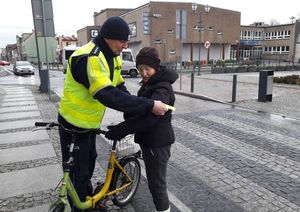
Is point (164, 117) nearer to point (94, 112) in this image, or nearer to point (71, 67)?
point (94, 112)

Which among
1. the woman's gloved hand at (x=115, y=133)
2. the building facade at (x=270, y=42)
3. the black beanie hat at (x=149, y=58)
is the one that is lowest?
the woman's gloved hand at (x=115, y=133)

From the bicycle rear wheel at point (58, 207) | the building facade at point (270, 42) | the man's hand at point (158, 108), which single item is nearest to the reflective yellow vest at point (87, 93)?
the man's hand at point (158, 108)

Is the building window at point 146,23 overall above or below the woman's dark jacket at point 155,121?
above

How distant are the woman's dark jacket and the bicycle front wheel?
67 cm

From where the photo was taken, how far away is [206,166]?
15.6 feet

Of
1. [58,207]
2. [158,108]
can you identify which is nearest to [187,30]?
[158,108]

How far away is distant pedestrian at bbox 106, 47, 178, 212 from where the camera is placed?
257 centimetres

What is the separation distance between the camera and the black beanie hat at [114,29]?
99.6 inches

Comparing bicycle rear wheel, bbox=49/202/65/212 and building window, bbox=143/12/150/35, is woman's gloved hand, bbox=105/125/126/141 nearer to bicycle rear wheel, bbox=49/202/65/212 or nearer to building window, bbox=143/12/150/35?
bicycle rear wheel, bbox=49/202/65/212

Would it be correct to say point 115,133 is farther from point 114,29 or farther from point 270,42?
point 270,42

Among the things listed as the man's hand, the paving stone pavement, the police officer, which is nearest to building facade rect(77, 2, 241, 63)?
the paving stone pavement

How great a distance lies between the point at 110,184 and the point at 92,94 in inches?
47.0

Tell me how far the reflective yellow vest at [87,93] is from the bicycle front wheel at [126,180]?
2.40 feet

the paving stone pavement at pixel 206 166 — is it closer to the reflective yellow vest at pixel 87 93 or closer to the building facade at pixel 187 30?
the reflective yellow vest at pixel 87 93
